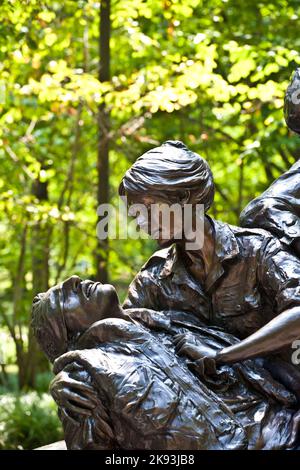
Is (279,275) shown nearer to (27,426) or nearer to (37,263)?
(27,426)

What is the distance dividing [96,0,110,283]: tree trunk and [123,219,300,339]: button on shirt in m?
3.94

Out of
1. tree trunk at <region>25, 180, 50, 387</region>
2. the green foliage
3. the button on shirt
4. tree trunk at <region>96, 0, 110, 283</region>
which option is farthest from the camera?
tree trunk at <region>25, 180, 50, 387</region>

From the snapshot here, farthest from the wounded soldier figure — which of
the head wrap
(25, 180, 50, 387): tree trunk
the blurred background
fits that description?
(25, 180, 50, 387): tree trunk

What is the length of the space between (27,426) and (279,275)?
14.8ft

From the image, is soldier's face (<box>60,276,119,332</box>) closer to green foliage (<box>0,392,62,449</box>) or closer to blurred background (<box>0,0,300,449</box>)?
blurred background (<box>0,0,300,449</box>)

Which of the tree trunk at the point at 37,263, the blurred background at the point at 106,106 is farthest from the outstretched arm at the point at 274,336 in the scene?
the tree trunk at the point at 37,263

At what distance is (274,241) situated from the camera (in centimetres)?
392

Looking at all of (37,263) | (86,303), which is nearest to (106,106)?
(37,263)

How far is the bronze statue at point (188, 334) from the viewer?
343cm

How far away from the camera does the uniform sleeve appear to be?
3678 millimetres

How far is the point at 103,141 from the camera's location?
8.19m

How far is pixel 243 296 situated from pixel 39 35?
4512mm

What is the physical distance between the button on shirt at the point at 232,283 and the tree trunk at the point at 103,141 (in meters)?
3.94
